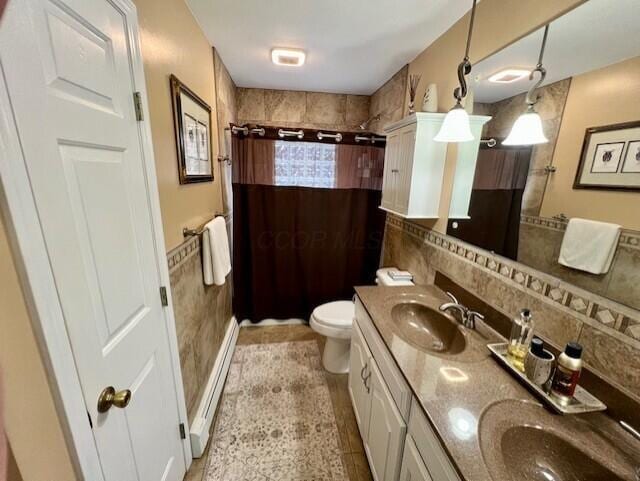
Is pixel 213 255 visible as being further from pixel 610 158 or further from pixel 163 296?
pixel 610 158

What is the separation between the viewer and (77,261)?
2.20ft

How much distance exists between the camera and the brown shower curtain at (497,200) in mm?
1170

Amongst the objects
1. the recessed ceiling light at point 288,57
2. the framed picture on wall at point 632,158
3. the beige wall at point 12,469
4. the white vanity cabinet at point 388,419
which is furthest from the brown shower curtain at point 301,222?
the beige wall at point 12,469

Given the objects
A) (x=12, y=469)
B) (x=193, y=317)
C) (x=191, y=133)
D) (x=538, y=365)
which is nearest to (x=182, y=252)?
(x=193, y=317)

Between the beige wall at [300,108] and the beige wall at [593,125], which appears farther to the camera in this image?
the beige wall at [300,108]

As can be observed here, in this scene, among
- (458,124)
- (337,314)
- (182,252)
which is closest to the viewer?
(458,124)

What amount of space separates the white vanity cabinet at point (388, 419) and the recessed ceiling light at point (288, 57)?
70.6 inches

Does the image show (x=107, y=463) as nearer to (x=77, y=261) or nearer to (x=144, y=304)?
(x=144, y=304)

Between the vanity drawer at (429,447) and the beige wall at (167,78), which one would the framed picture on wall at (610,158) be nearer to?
the vanity drawer at (429,447)

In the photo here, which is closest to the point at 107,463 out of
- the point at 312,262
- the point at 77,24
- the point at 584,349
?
the point at 77,24

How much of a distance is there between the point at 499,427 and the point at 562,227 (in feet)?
2.37

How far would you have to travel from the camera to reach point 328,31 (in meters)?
1.66

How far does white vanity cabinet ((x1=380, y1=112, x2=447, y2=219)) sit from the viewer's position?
158cm

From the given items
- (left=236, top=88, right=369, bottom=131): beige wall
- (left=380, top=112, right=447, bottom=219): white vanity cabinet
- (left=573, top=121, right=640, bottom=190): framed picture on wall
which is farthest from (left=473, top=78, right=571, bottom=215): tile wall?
(left=236, top=88, right=369, bottom=131): beige wall
